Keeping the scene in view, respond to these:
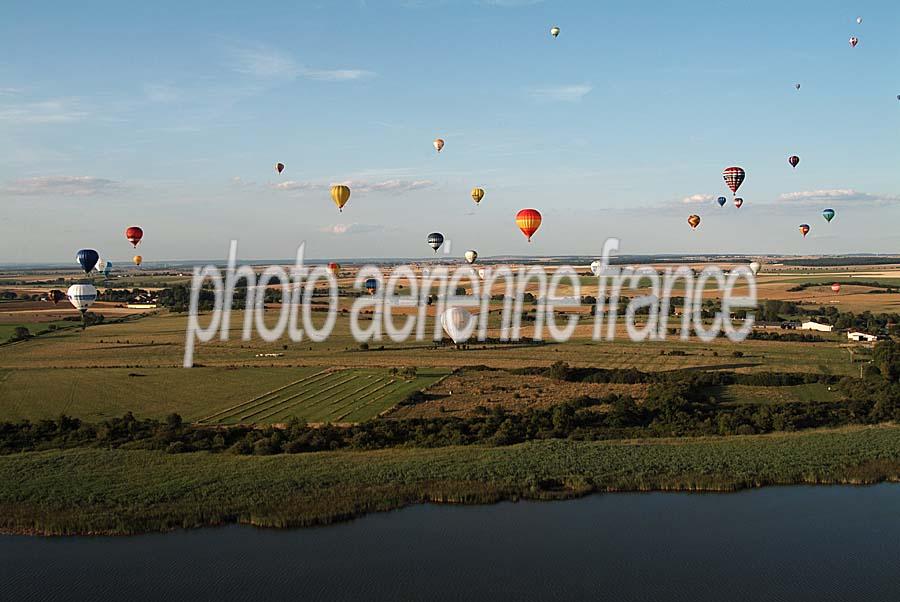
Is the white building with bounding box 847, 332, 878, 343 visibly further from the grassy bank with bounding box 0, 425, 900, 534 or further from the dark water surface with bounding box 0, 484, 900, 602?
the dark water surface with bounding box 0, 484, 900, 602

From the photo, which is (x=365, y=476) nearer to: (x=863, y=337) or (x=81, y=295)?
(x=81, y=295)

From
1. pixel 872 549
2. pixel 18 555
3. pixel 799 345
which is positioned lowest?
pixel 18 555

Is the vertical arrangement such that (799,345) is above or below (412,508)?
above

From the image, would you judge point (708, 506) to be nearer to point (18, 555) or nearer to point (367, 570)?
point (367, 570)

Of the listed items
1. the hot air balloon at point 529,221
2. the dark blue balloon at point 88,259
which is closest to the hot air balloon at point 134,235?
the dark blue balloon at point 88,259

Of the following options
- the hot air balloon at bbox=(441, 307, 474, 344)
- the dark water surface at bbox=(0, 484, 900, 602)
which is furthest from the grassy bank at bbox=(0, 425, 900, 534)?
the hot air balloon at bbox=(441, 307, 474, 344)

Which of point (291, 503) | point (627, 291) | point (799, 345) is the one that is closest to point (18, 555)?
point (291, 503)
